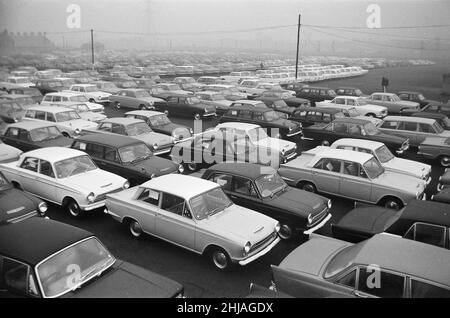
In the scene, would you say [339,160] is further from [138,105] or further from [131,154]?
[138,105]

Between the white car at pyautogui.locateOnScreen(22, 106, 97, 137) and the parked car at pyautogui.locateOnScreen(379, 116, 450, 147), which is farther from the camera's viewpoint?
the white car at pyautogui.locateOnScreen(22, 106, 97, 137)

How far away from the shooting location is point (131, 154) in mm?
10930

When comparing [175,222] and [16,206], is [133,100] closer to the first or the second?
[16,206]

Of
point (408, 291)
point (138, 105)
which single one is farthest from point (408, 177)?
point (138, 105)

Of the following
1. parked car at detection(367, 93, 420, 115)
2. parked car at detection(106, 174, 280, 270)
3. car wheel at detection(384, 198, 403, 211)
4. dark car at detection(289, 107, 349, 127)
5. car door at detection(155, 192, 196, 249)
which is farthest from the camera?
parked car at detection(367, 93, 420, 115)

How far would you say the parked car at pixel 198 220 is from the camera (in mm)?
6961

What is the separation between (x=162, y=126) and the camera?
15438 mm

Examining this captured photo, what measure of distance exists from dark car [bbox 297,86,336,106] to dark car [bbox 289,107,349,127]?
8.40m

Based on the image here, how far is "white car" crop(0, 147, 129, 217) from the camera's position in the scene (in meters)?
8.87

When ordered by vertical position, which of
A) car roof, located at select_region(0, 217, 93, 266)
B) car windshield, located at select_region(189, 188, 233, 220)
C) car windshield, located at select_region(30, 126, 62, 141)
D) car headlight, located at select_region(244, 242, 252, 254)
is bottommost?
car headlight, located at select_region(244, 242, 252, 254)

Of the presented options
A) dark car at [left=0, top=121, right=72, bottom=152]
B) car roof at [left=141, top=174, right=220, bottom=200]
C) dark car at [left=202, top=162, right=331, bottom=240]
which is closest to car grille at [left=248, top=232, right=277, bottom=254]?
dark car at [left=202, top=162, right=331, bottom=240]

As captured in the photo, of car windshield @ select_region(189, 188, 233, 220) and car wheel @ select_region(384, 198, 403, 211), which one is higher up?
car windshield @ select_region(189, 188, 233, 220)

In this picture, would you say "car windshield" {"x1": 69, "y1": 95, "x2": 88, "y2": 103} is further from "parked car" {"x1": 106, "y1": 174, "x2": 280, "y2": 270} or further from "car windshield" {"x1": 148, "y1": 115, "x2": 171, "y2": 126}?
"parked car" {"x1": 106, "y1": 174, "x2": 280, "y2": 270}
